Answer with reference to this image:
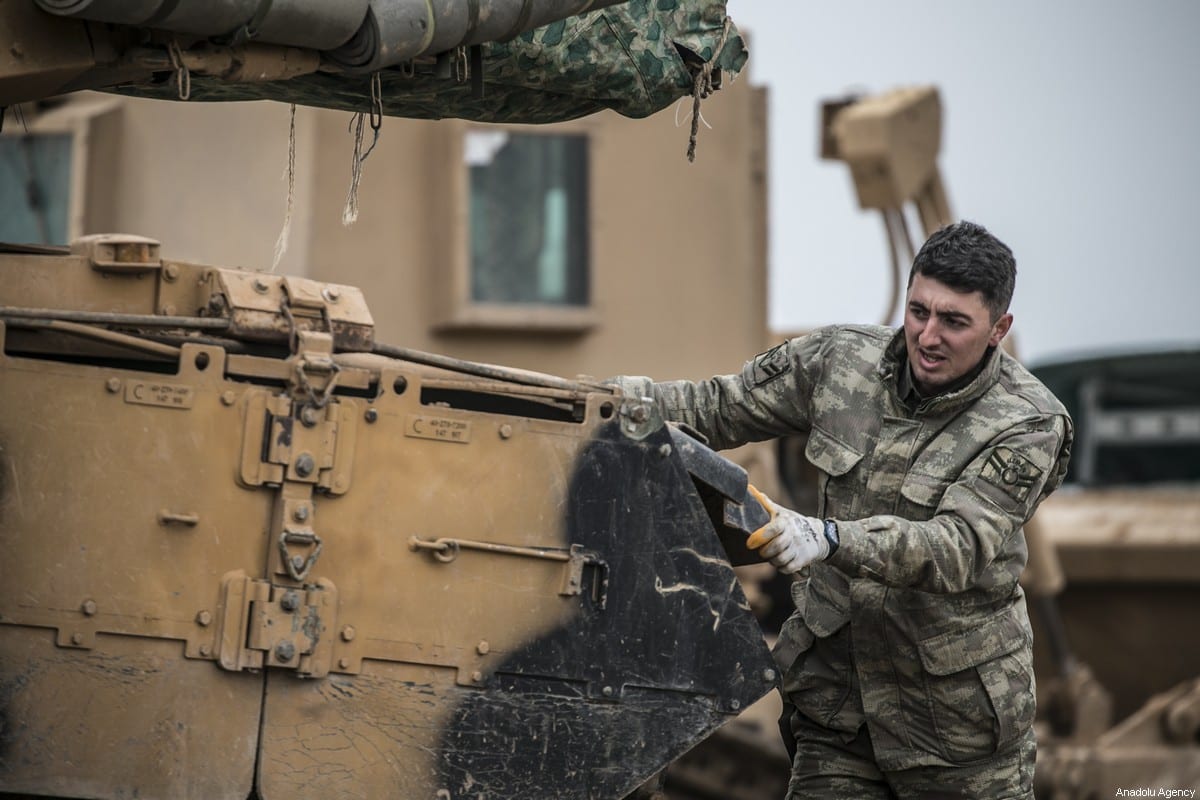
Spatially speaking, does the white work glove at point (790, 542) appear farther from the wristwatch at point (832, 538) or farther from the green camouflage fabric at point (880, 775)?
the green camouflage fabric at point (880, 775)

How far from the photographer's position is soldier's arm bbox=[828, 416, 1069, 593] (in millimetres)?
3920

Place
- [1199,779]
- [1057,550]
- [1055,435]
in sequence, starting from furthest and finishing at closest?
[1057,550], [1199,779], [1055,435]

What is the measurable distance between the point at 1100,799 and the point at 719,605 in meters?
7.16

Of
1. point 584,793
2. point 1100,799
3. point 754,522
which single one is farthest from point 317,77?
point 1100,799

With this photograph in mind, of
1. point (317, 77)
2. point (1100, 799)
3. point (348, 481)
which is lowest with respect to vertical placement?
point (1100, 799)

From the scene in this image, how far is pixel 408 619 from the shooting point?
362 centimetres

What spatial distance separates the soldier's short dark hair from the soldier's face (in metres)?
0.02

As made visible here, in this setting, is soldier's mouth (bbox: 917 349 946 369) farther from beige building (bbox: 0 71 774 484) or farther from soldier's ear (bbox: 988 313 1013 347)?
beige building (bbox: 0 71 774 484)

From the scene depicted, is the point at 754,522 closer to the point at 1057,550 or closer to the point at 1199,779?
the point at 1199,779

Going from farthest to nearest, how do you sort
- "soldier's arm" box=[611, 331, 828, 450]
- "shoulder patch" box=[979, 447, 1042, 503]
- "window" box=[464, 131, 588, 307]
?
"window" box=[464, 131, 588, 307]
"soldier's arm" box=[611, 331, 828, 450]
"shoulder patch" box=[979, 447, 1042, 503]

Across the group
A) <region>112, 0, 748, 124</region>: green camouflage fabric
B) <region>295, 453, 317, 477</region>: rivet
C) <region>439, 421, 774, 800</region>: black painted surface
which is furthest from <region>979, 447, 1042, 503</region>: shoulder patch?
<region>295, 453, 317, 477</region>: rivet

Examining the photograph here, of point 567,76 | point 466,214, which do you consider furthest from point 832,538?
point 466,214

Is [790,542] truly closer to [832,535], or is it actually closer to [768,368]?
[832,535]

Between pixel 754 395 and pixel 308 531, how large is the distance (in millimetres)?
1379
